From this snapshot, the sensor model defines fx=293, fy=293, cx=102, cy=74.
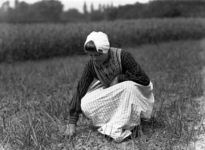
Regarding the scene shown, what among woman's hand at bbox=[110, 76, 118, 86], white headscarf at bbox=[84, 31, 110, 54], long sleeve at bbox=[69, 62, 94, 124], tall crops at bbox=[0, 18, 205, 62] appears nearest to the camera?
white headscarf at bbox=[84, 31, 110, 54]

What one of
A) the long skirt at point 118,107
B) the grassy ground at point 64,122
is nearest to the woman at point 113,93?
the long skirt at point 118,107

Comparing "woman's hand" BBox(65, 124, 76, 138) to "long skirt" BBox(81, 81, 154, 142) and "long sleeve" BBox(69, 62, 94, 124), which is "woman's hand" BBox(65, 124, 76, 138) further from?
"long skirt" BBox(81, 81, 154, 142)

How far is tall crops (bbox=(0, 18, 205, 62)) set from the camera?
9289mm

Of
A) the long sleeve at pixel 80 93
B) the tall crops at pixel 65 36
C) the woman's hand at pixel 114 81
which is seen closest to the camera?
the woman's hand at pixel 114 81

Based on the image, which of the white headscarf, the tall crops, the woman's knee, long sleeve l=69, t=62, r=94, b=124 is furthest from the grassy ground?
the tall crops

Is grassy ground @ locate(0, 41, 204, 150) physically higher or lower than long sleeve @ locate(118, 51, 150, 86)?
lower

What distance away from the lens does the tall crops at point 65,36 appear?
929cm

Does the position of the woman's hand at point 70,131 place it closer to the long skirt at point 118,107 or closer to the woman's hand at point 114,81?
the long skirt at point 118,107

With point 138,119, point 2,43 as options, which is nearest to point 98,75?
point 138,119

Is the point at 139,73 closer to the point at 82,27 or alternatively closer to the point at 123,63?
the point at 123,63

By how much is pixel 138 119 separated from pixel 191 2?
1149cm

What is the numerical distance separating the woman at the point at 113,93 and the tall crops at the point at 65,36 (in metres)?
6.98

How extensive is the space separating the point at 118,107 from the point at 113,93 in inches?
5.0

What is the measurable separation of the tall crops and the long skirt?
23.2ft
